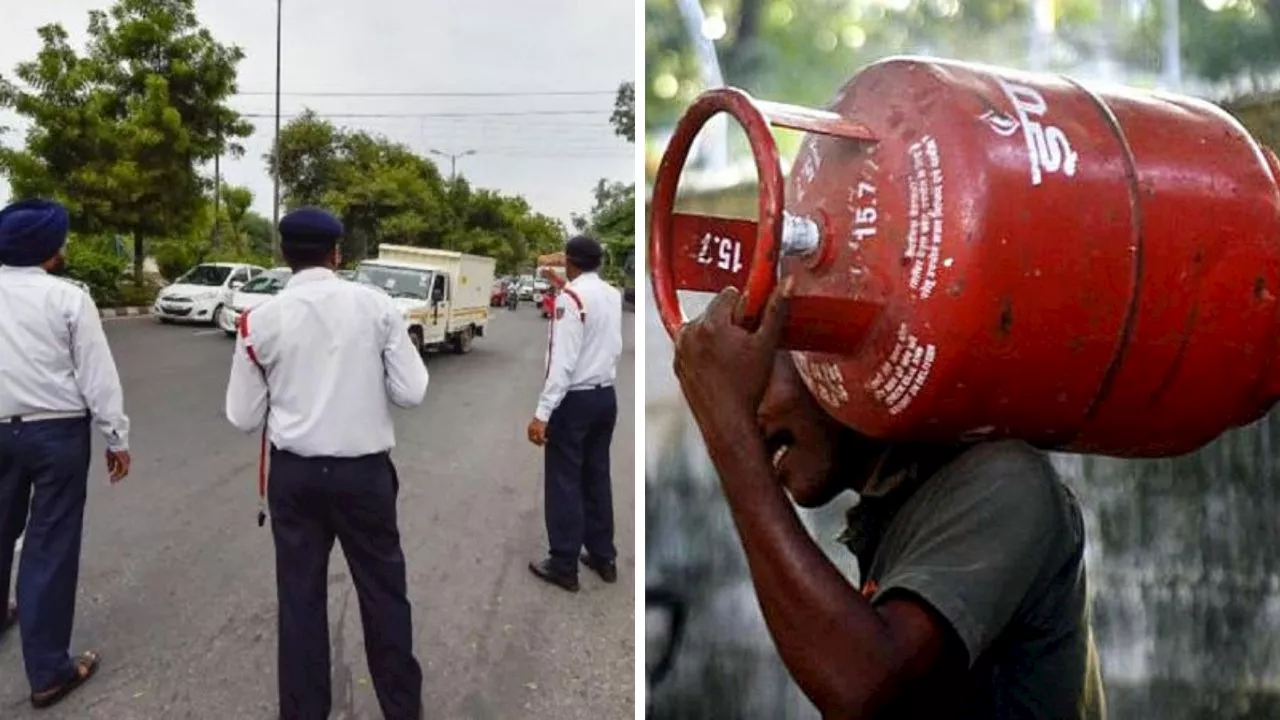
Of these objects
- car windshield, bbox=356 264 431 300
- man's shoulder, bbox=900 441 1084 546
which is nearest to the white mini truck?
car windshield, bbox=356 264 431 300

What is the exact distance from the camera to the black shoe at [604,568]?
1.80m

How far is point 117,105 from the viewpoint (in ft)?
5.84

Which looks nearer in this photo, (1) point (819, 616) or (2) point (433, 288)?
(1) point (819, 616)

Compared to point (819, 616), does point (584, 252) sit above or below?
above

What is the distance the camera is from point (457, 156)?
5.98 feet

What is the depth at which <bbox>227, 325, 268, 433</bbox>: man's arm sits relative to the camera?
1.72 m

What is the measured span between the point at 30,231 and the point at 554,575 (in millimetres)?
948

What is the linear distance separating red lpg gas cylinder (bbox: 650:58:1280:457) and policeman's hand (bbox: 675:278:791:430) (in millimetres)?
16

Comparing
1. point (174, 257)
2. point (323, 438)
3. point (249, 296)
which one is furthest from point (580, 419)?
point (174, 257)

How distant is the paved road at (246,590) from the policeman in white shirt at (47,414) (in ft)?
0.10

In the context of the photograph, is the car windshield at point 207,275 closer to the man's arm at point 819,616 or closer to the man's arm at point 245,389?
the man's arm at point 245,389

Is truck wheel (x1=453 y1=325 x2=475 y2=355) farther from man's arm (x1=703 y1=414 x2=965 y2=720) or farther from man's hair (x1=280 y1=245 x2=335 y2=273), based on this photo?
man's arm (x1=703 y1=414 x2=965 y2=720)

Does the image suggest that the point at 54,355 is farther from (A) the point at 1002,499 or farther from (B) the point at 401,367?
(A) the point at 1002,499

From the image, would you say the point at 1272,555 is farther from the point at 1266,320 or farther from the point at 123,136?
the point at 123,136
